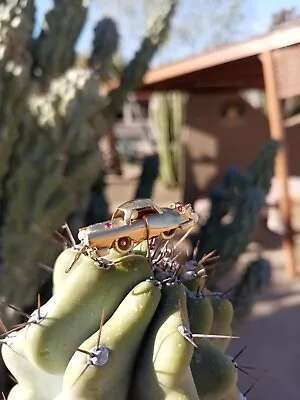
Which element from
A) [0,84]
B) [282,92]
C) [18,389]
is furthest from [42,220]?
[282,92]

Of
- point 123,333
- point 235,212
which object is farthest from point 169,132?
point 123,333

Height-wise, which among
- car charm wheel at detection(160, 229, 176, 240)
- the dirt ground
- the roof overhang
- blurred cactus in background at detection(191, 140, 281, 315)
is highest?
the roof overhang

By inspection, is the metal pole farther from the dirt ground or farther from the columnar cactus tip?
the columnar cactus tip

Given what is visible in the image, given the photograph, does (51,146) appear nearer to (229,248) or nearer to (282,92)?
(229,248)

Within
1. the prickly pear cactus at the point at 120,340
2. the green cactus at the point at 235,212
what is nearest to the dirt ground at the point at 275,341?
the green cactus at the point at 235,212

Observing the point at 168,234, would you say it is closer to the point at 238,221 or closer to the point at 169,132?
the point at 238,221

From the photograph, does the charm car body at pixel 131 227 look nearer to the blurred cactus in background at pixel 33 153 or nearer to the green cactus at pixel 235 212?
the blurred cactus in background at pixel 33 153

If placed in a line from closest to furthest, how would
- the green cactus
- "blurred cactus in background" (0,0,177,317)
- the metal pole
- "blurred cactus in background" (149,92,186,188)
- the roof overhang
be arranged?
"blurred cactus in background" (0,0,177,317), the green cactus, the roof overhang, the metal pole, "blurred cactus in background" (149,92,186,188)

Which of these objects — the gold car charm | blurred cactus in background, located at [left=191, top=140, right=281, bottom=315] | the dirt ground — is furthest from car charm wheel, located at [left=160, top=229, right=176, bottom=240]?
blurred cactus in background, located at [left=191, top=140, right=281, bottom=315]

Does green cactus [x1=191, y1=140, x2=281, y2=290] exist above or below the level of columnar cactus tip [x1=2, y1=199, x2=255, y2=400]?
below
